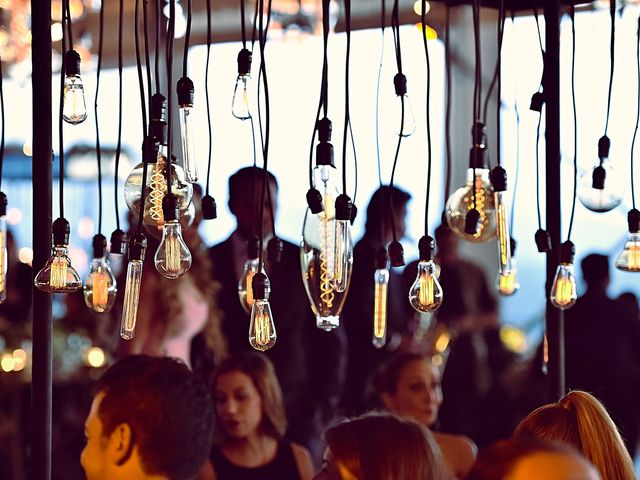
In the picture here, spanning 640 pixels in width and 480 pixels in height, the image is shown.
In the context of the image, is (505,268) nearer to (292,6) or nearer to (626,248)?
(626,248)

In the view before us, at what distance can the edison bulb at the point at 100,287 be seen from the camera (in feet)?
6.01

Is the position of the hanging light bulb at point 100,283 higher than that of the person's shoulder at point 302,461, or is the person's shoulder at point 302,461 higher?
the hanging light bulb at point 100,283

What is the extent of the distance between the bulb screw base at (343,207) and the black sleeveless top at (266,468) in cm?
186

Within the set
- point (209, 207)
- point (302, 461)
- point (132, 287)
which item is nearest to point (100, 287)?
point (132, 287)

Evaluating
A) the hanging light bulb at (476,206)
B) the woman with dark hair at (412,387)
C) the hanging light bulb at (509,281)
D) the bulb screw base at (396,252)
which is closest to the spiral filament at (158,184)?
the bulb screw base at (396,252)

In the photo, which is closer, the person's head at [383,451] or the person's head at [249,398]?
the person's head at [383,451]

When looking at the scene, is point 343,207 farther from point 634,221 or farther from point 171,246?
point 634,221

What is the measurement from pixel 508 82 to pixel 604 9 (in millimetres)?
1405

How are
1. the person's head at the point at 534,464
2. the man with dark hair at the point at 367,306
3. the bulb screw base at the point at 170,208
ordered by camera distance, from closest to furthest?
1. the person's head at the point at 534,464
2. the bulb screw base at the point at 170,208
3. the man with dark hair at the point at 367,306

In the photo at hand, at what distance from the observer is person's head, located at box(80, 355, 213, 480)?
83.1 inches

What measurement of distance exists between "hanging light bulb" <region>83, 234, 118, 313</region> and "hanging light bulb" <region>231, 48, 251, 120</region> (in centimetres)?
31

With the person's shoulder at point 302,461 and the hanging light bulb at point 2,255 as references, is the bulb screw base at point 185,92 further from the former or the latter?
the person's shoulder at point 302,461

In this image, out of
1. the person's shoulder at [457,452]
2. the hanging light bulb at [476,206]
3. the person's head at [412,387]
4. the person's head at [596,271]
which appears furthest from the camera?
the person's head at [596,271]

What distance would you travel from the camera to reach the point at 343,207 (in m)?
1.72
